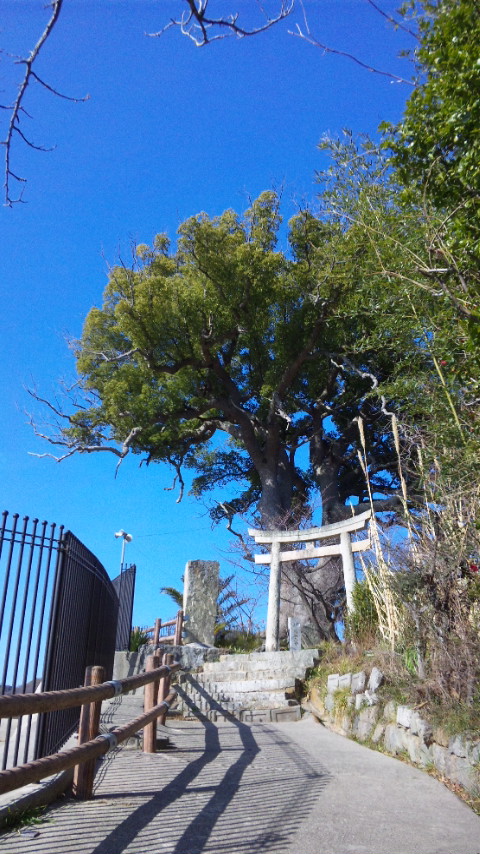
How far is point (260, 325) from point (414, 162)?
12938 mm

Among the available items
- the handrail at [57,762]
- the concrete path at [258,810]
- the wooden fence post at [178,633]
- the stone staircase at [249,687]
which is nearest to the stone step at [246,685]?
the stone staircase at [249,687]

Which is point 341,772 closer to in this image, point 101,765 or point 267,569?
point 101,765

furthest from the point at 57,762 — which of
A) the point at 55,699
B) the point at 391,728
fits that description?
the point at 391,728

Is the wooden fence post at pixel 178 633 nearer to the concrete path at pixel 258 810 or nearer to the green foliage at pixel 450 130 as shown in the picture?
the concrete path at pixel 258 810

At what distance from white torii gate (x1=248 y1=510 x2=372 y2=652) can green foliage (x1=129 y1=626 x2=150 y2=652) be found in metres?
4.20

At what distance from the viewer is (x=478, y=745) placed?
4492mm

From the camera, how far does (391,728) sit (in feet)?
20.7

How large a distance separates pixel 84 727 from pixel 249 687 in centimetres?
719

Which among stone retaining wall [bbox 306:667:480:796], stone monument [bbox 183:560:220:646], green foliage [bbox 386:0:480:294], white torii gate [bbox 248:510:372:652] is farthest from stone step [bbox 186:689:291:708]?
green foliage [bbox 386:0:480:294]

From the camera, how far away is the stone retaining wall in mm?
4700

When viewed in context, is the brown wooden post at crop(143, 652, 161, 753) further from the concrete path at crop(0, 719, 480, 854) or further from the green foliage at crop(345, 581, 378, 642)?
the green foliage at crop(345, 581, 378, 642)

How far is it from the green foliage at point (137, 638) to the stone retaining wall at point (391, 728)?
7.15 m

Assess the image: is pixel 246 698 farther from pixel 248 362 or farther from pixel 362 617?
pixel 248 362

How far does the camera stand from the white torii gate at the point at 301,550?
40.2 feet
